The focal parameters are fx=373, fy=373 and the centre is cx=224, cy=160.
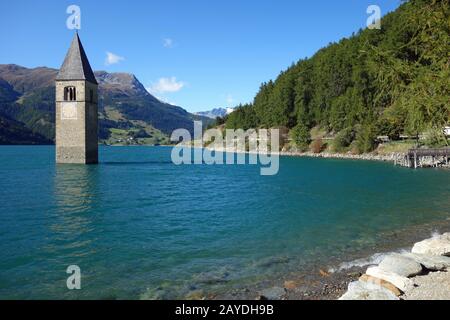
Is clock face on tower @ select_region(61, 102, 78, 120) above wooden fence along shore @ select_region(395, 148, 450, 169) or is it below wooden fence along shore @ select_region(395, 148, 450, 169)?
above

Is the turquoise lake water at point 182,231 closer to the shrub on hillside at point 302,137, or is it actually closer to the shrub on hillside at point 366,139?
the shrub on hillside at point 366,139

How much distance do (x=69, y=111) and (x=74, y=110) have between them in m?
0.99

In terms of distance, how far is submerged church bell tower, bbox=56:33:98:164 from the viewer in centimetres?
6831

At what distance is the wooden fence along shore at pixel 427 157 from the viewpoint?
62062mm

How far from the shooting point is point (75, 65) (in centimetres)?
6975

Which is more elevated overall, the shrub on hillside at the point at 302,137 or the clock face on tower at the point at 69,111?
the clock face on tower at the point at 69,111

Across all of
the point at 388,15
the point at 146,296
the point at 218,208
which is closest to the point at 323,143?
the point at 388,15

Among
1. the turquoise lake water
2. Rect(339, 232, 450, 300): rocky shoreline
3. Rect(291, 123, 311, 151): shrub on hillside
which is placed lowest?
the turquoise lake water

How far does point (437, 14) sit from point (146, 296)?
1356 centimetres

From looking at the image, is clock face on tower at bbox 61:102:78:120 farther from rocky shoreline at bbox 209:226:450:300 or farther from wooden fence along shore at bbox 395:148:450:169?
rocky shoreline at bbox 209:226:450:300

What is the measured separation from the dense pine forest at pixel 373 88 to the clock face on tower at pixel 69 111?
49015mm

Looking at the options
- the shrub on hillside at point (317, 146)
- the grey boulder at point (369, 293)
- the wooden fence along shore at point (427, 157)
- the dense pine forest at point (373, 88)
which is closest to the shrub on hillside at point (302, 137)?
the dense pine forest at point (373, 88)

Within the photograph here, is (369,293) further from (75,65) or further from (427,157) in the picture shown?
(75,65)

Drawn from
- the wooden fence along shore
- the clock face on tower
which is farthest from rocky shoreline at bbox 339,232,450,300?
the clock face on tower
